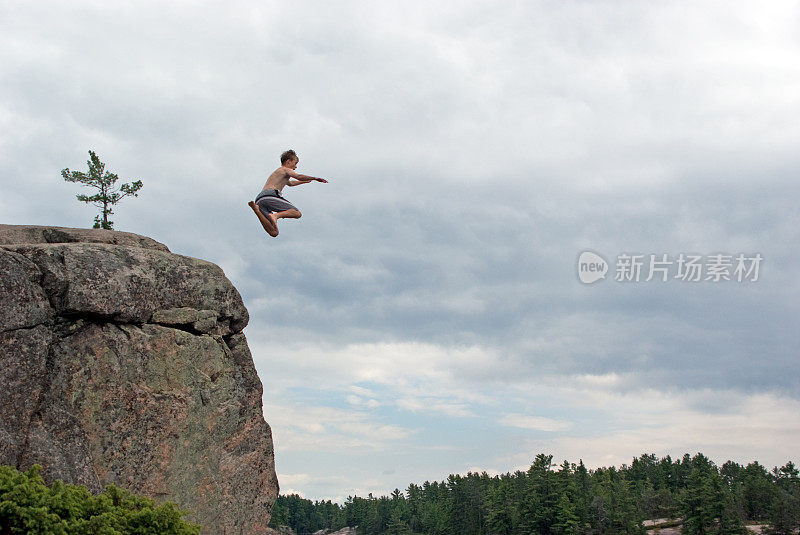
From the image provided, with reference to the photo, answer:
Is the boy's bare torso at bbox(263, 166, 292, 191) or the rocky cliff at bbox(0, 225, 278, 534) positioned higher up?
the boy's bare torso at bbox(263, 166, 292, 191)

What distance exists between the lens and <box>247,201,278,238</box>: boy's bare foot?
65.3 ft

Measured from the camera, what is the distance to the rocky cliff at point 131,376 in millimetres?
18250

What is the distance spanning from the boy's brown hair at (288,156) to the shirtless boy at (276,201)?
23 cm

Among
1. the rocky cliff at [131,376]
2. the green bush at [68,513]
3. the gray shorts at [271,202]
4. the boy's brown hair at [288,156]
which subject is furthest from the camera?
the boy's brown hair at [288,156]

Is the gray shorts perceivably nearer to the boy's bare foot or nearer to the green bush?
the boy's bare foot

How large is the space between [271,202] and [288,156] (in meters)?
1.78

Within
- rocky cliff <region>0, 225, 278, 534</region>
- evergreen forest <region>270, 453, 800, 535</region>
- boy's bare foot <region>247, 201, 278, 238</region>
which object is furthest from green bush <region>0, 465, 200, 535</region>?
evergreen forest <region>270, 453, 800, 535</region>

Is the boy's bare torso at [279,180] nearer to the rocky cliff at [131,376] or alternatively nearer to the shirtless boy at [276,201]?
the shirtless boy at [276,201]

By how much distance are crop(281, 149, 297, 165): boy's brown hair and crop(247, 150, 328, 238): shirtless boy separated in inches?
9.1

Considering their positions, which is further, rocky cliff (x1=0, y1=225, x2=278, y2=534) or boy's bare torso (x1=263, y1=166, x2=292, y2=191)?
Result: boy's bare torso (x1=263, y1=166, x2=292, y2=191)

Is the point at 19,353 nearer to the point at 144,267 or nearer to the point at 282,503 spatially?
the point at 144,267

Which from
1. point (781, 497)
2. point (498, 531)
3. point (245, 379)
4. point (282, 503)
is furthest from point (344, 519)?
point (245, 379)

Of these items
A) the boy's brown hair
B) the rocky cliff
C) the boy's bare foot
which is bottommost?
the rocky cliff

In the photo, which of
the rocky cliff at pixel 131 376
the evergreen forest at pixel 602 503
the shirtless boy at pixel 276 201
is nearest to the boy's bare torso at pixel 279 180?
the shirtless boy at pixel 276 201
